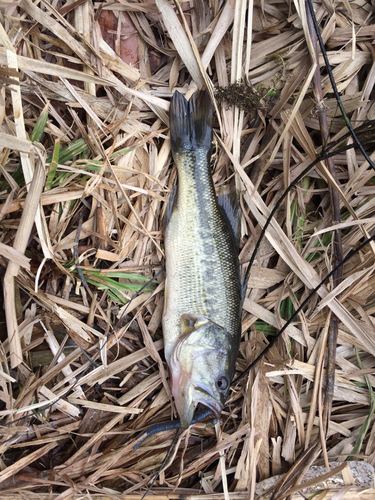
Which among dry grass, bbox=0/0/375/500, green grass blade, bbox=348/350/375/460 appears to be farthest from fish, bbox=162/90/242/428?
green grass blade, bbox=348/350/375/460

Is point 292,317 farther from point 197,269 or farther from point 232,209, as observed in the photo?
point 232,209

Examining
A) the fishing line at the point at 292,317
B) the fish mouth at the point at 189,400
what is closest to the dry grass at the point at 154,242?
the fishing line at the point at 292,317

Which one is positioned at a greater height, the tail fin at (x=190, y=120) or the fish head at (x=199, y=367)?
the tail fin at (x=190, y=120)

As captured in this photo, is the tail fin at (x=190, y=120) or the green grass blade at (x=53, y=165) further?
the tail fin at (x=190, y=120)

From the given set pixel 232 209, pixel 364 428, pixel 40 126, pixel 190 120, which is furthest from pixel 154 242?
pixel 364 428

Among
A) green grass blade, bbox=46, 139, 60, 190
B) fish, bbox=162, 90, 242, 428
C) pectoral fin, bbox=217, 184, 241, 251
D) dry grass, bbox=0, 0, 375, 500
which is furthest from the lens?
pectoral fin, bbox=217, 184, 241, 251

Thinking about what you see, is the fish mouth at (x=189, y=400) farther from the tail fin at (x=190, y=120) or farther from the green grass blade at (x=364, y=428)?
the tail fin at (x=190, y=120)

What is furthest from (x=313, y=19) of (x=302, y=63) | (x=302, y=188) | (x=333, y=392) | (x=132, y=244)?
(x=333, y=392)

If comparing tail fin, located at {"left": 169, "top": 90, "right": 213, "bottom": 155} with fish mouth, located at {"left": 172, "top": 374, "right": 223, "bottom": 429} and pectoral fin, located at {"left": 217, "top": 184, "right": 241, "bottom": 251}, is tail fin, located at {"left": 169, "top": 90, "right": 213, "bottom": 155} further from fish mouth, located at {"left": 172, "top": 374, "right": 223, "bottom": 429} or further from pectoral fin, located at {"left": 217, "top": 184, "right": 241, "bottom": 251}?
fish mouth, located at {"left": 172, "top": 374, "right": 223, "bottom": 429}
